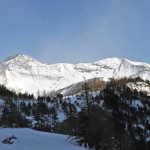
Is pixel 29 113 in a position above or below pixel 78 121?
above

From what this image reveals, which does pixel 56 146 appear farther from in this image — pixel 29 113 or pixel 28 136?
pixel 29 113

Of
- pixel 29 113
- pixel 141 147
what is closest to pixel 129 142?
pixel 141 147

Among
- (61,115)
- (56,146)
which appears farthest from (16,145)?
(61,115)

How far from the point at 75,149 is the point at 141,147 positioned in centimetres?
6971

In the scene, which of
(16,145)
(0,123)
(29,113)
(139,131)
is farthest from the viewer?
(29,113)

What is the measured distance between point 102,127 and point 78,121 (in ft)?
21.1

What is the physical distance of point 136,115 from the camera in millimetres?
195250

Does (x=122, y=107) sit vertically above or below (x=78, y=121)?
above

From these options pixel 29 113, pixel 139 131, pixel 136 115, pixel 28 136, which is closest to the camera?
pixel 28 136

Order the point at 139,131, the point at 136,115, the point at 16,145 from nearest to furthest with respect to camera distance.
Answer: the point at 16,145 → the point at 139,131 → the point at 136,115

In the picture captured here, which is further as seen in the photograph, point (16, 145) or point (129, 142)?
point (129, 142)

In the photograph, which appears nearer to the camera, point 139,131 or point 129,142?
point 129,142

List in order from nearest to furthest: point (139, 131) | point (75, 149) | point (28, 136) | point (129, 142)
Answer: point (75, 149) < point (28, 136) < point (129, 142) < point (139, 131)

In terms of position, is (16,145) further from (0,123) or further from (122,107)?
(122,107)
